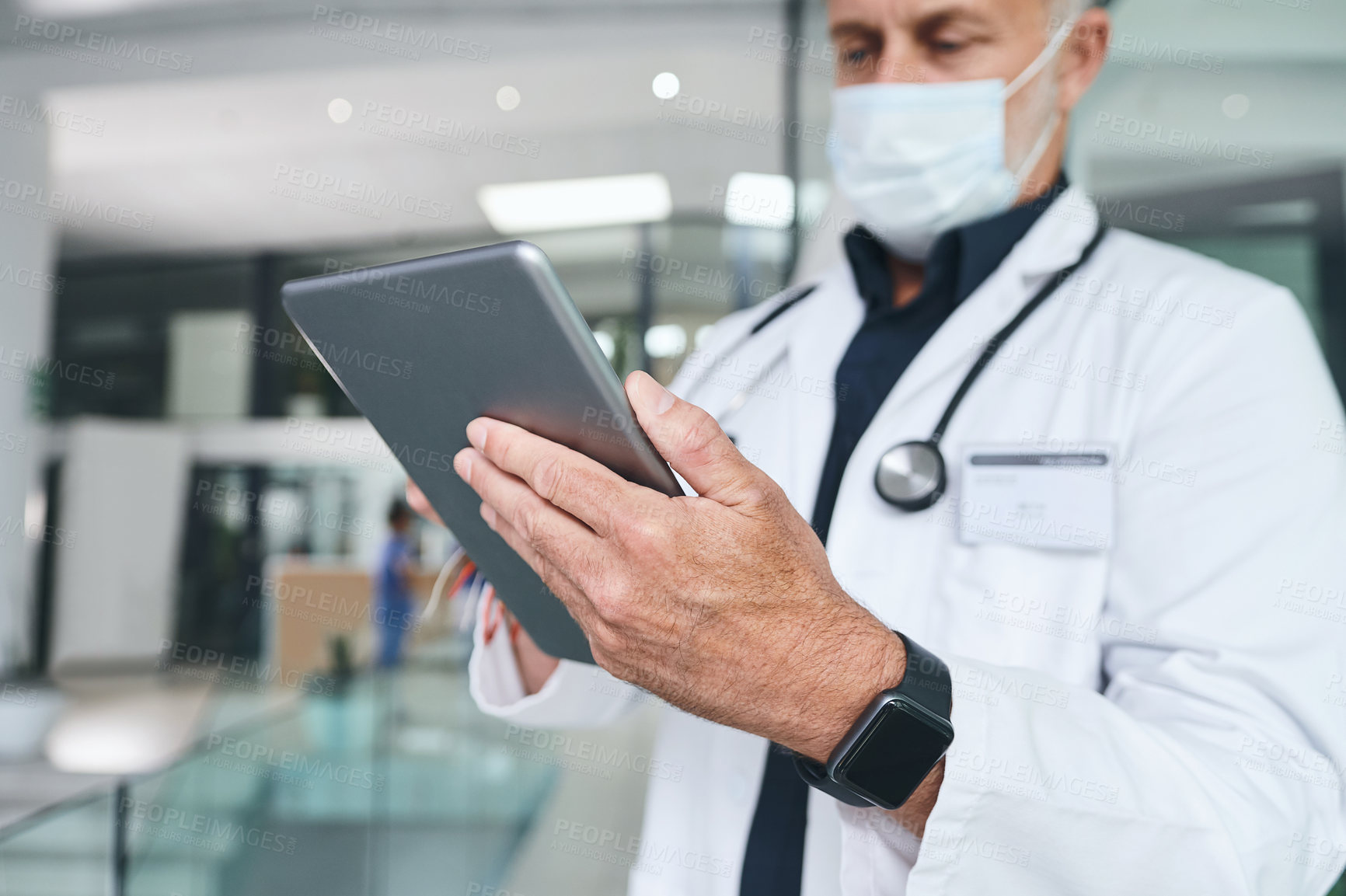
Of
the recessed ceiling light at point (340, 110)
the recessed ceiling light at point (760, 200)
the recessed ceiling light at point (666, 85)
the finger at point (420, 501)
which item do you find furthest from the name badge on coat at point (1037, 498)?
the recessed ceiling light at point (340, 110)

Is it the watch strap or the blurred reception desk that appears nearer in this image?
the watch strap

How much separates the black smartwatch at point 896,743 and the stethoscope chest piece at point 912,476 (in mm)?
272

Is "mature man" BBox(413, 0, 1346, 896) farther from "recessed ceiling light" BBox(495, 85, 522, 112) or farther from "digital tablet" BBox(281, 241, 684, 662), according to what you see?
"recessed ceiling light" BBox(495, 85, 522, 112)

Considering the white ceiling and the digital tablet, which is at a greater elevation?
the white ceiling

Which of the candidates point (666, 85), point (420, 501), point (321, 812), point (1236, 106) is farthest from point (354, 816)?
point (666, 85)

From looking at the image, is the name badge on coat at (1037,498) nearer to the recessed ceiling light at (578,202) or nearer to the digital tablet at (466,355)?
the digital tablet at (466,355)

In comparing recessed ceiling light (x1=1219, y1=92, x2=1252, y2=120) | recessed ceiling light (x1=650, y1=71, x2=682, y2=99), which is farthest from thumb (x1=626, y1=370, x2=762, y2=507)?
recessed ceiling light (x1=650, y1=71, x2=682, y2=99)

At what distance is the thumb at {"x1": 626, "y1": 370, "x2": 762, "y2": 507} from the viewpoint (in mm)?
569

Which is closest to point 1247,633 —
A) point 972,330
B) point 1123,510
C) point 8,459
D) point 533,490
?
point 1123,510

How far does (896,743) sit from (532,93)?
4.68 m

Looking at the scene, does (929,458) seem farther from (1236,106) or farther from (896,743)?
(1236,106)

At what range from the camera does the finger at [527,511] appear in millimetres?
598

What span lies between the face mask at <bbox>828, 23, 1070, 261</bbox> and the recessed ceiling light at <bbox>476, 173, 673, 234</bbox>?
13.9 feet

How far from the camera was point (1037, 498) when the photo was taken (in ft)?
2.77
